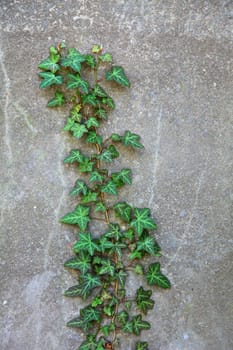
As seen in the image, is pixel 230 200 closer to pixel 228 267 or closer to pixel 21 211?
pixel 228 267

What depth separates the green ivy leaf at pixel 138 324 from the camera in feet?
7.25

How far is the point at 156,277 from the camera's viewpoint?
2.21 m

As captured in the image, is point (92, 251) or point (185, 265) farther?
point (185, 265)

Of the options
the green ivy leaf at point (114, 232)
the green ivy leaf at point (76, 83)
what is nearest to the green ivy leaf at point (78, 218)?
the green ivy leaf at point (114, 232)

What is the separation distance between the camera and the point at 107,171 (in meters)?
2.22

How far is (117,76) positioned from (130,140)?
0.30 metres

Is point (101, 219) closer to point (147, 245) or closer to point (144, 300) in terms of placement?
point (147, 245)

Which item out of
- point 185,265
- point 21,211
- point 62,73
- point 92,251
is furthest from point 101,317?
point 62,73

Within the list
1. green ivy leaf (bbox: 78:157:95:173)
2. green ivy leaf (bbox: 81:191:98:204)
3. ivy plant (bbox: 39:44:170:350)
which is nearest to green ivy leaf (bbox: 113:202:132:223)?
ivy plant (bbox: 39:44:170:350)

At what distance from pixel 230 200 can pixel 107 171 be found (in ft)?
2.04

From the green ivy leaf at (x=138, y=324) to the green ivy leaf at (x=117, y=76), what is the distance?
3.60ft

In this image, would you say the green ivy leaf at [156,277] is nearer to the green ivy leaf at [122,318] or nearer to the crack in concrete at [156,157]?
the green ivy leaf at [122,318]

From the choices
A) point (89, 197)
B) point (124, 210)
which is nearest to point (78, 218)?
point (89, 197)

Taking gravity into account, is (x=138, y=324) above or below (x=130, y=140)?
below
